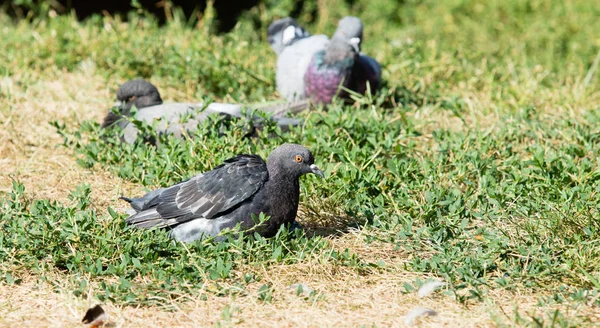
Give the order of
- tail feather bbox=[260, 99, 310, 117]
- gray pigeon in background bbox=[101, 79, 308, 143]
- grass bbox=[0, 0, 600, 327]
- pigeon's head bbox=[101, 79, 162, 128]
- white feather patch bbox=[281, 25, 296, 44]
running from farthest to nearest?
1. white feather patch bbox=[281, 25, 296, 44]
2. tail feather bbox=[260, 99, 310, 117]
3. pigeon's head bbox=[101, 79, 162, 128]
4. gray pigeon in background bbox=[101, 79, 308, 143]
5. grass bbox=[0, 0, 600, 327]

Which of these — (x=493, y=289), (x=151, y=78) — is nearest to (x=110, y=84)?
(x=151, y=78)

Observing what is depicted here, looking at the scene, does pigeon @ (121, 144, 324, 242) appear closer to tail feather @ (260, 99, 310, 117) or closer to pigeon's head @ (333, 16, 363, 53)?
tail feather @ (260, 99, 310, 117)

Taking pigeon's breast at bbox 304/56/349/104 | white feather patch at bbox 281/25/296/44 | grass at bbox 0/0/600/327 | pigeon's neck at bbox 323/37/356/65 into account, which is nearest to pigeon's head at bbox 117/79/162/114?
grass at bbox 0/0/600/327

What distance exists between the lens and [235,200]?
3.78 m

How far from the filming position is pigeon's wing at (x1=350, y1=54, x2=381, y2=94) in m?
6.25

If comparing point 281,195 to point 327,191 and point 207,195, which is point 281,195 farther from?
point 327,191

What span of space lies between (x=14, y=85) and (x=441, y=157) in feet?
11.2

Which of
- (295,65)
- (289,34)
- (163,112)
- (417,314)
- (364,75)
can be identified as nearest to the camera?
(417,314)

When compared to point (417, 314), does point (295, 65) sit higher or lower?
higher

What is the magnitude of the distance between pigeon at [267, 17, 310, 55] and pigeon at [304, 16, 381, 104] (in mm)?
709

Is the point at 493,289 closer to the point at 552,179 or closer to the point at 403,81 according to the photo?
the point at 552,179

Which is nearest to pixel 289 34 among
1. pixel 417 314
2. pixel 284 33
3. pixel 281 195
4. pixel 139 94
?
pixel 284 33

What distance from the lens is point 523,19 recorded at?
359 inches

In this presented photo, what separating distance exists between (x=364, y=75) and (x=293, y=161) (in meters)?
2.56
